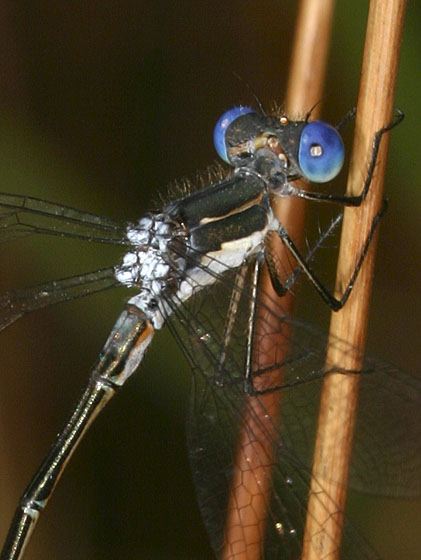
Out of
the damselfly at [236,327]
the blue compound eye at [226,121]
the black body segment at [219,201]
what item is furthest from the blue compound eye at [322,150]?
the blue compound eye at [226,121]

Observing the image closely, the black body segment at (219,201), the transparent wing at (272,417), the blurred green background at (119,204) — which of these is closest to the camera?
the transparent wing at (272,417)

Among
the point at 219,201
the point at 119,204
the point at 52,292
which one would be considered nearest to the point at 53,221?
the point at 52,292

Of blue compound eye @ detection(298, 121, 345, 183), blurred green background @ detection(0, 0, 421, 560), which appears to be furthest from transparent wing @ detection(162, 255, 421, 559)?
blurred green background @ detection(0, 0, 421, 560)

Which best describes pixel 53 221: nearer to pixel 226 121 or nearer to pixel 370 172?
pixel 226 121

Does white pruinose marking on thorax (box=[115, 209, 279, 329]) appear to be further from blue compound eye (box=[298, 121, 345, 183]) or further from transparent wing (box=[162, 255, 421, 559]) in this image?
blue compound eye (box=[298, 121, 345, 183])

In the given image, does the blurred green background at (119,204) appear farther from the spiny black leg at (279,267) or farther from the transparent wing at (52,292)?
the spiny black leg at (279,267)

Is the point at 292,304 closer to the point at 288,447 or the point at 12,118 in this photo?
the point at 288,447
